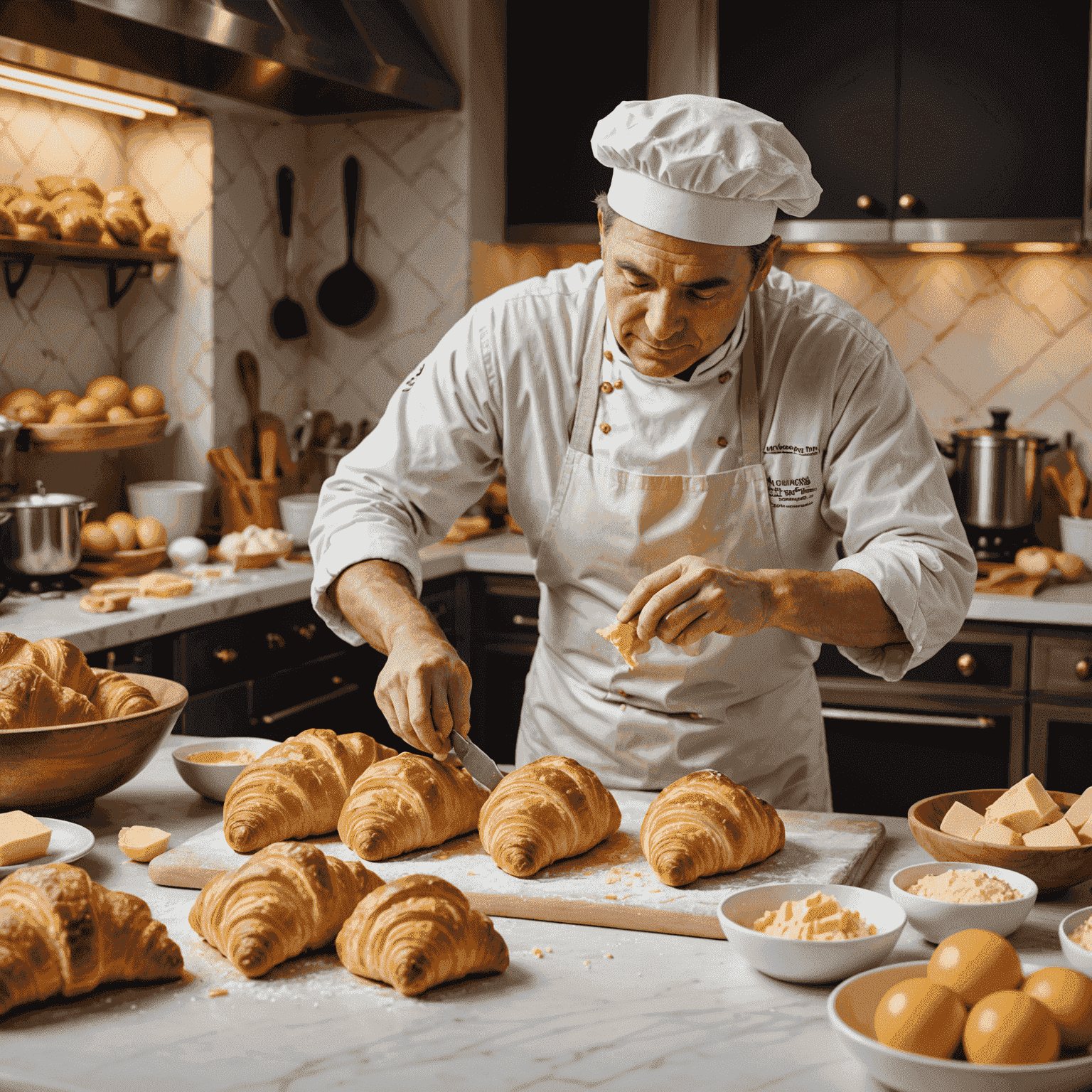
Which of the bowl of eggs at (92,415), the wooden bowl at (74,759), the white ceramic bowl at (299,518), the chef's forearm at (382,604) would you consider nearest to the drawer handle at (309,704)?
the white ceramic bowl at (299,518)

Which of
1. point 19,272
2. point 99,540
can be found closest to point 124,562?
point 99,540

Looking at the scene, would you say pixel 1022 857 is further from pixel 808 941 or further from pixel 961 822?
pixel 808 941

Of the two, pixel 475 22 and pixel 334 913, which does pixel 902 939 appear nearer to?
pixel 334 913

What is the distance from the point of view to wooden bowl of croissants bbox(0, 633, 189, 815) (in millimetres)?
1390

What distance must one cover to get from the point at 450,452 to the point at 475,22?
2.28m

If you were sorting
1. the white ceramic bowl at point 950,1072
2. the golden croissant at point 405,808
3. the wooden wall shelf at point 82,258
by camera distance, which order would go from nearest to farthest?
the white ceramic bowl at point 950,1072
the golden croissant at point 405,808
the wooden wall shelf at point 82,258

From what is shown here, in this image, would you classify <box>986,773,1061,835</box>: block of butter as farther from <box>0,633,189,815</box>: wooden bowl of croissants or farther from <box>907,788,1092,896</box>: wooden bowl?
<box>0,633,189,815</box>: wooden bowl of croissants

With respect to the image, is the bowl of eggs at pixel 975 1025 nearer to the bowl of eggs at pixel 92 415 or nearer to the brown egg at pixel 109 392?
the bowl of eggs at pixel 92 415

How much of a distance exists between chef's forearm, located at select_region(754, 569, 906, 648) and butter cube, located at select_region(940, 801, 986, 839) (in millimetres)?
322

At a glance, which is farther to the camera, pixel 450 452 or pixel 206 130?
pixel 206 130

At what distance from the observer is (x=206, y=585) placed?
3014mm

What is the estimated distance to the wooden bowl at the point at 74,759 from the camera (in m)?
1.38

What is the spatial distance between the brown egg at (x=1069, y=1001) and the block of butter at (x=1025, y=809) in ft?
1.13

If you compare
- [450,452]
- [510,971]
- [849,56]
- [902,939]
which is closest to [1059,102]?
[849,56]
